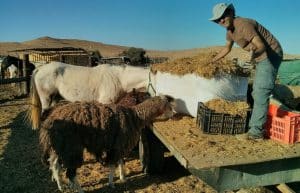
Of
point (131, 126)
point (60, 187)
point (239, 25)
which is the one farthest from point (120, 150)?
point (239, 25)

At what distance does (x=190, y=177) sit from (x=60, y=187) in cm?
234

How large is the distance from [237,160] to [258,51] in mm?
1604

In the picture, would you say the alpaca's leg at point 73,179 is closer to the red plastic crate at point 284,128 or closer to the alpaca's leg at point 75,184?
the alpaca's leg at point 75,184

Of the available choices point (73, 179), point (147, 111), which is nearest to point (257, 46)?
point (147, 111)

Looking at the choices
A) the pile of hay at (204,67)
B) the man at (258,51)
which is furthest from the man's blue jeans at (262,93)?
the pile of hay at (204,67)

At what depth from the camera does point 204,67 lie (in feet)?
19.7

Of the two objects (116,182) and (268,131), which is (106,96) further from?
(268,131)

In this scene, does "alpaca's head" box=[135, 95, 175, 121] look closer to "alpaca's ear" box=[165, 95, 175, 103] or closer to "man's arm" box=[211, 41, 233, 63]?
"alpaca's ear" box=[165, 95, 175, 103]

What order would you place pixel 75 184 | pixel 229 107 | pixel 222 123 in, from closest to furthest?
pixel 222 123 < pixel 229 107 < pixel 75 184

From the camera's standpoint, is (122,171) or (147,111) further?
(122,171)

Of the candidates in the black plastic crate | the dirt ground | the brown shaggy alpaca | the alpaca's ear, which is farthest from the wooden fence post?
the black plastic crate

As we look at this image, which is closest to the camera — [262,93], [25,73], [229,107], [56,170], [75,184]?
[262,93]

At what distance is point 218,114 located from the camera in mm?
5395

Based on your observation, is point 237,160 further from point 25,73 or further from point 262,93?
point 25,73
